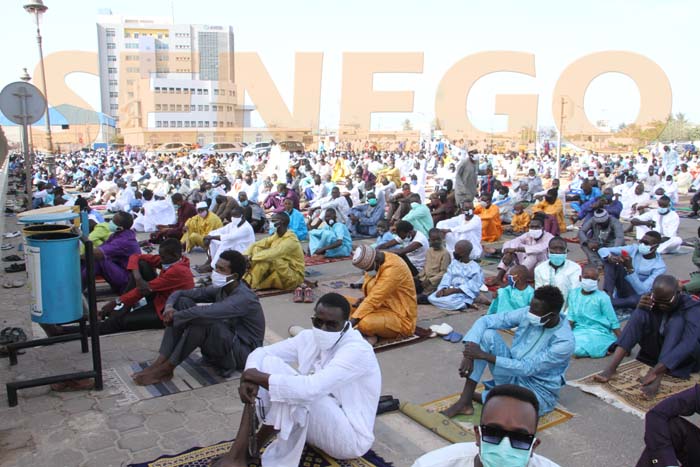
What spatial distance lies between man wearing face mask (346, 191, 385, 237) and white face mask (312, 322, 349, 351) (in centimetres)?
892

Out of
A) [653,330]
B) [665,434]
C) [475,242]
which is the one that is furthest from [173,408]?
[475,242]

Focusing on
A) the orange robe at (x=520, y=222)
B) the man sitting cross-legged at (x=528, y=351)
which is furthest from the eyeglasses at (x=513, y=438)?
the orange robe at (x=520, y=222)

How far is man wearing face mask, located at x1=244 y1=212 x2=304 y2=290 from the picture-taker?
7504 mm

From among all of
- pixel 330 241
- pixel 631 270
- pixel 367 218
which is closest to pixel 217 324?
pixel 631 270

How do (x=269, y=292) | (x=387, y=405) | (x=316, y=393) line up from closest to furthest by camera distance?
(x=316, y=393) → (x=387, y=405) → (x=269, y=292)

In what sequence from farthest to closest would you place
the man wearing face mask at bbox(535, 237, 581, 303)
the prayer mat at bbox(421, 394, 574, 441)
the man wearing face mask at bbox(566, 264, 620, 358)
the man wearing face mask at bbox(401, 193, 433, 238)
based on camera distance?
the man wearing face mask at bbox(401, 193, 433, 238) → the man wearing face mask at bbox(535, 237, 581, 303) → the man wearing face mask at bbox(566, 264, 620, 358) → the prayer mat at bbox(421, 394, 574, 441)

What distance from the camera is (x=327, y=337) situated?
3133mm

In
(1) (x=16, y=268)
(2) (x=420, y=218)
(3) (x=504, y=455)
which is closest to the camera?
(3) (x=504, y=455)

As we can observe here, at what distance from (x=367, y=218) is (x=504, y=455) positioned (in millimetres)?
10304

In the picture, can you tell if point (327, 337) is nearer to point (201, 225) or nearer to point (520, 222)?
point (201, 225)

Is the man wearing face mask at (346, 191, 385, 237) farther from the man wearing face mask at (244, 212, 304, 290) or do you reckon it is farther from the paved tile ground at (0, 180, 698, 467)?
the paved tile ground at (0, 180, 698, 467)

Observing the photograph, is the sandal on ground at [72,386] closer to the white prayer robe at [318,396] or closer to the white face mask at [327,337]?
the white prayer robe at [318,396]

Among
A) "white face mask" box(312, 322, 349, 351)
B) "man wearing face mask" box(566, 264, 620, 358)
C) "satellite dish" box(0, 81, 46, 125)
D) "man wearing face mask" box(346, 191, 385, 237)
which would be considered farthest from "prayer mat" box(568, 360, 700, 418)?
"man wearing face mask" box(346, 191, 385, 237)

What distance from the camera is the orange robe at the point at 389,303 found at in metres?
5.34
